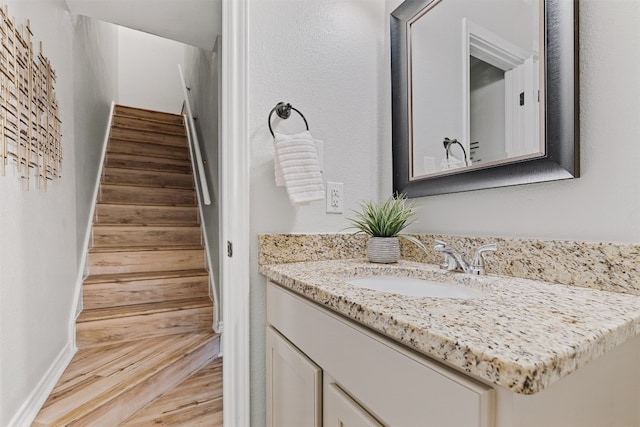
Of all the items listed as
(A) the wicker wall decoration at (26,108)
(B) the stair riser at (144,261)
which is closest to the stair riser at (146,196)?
(B) the stair riser at (144,261)

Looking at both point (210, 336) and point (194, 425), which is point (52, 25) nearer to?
A: point (210, 336)

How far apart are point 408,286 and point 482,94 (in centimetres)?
63

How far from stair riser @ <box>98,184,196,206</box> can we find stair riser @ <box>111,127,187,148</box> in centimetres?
89

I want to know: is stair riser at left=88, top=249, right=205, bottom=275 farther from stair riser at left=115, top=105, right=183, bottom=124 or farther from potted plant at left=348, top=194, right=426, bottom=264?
stair riser at left=115, top=105, right=183, bottom=124

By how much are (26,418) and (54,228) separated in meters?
0.91

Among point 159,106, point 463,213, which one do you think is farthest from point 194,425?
point 159,106

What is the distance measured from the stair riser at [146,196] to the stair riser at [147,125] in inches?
44.4

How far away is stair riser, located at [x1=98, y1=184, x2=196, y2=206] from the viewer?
3.08 m

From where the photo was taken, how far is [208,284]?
2572mm

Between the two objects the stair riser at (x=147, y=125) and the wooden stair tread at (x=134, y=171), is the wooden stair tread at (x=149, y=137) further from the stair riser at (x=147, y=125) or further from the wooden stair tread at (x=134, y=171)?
the wooden stair tread at (x=134, y=171)

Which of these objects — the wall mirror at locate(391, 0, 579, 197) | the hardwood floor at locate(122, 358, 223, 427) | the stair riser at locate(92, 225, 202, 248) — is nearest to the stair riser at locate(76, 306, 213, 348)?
the hardwood floor at locate(122, 358, 223, 427)

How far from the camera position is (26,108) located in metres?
1.41

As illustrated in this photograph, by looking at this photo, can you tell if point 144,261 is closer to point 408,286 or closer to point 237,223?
point 237,223

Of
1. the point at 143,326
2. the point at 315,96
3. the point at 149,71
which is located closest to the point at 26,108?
the point at 315,96
